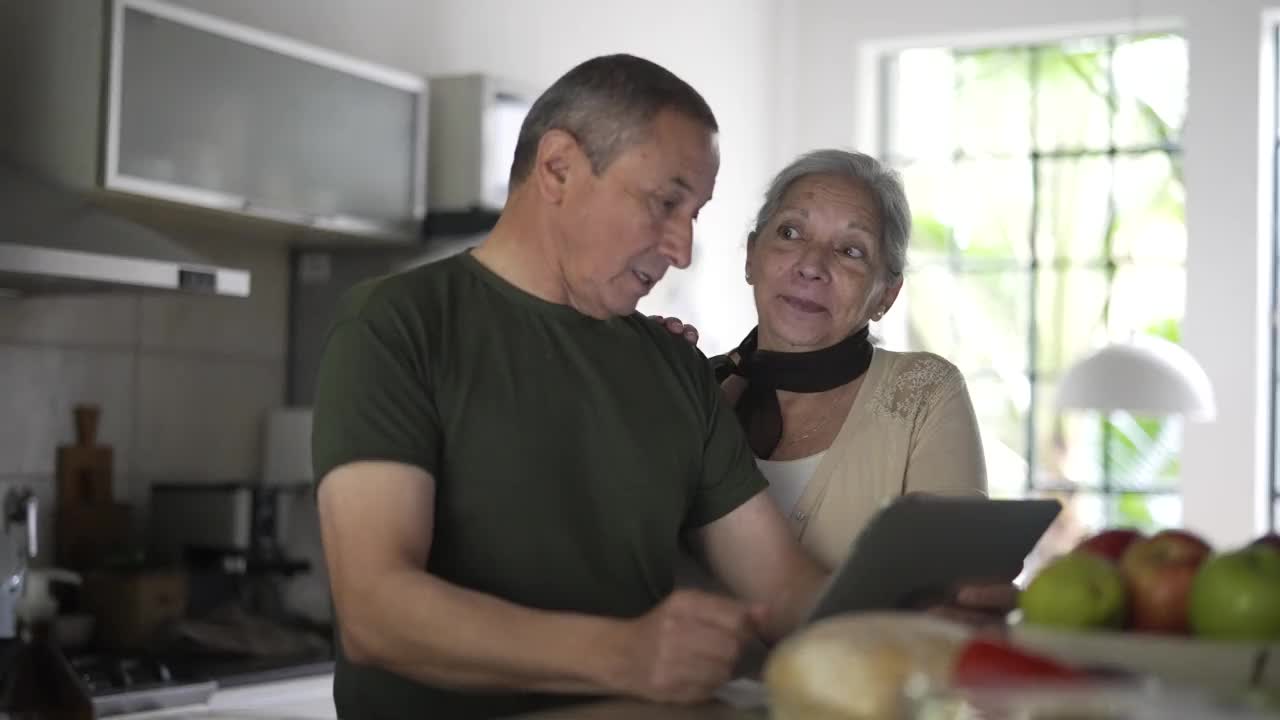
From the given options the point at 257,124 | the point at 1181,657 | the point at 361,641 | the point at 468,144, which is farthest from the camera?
the point at 468,144

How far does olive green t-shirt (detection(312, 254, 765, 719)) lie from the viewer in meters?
1.66

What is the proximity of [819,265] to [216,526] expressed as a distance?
2.00 metres

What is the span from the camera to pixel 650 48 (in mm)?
5973

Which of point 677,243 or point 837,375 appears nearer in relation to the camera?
point 677,243

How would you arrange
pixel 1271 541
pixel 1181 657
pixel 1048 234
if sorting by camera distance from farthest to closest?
pixel 1048 234 → pixel 1271 541 → pixel 1181 657

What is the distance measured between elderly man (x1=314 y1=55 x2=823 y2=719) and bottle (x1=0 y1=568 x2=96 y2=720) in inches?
12.0

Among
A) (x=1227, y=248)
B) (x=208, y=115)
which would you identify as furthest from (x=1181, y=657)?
(x=1227, y=248)

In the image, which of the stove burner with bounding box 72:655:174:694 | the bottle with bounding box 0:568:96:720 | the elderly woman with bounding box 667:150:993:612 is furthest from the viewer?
the stove burner with bounding box 72:655:174:694

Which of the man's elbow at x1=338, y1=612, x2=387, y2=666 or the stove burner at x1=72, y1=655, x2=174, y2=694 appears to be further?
the stove burner at x1=72, y1=655, x2=174, y2=694

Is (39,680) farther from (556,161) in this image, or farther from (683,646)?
(556,161)

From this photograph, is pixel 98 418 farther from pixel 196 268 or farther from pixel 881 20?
pixel 881 20

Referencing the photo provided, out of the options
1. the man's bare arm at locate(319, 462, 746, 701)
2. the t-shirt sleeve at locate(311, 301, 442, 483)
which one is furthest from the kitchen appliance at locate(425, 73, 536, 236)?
the man's bare arm at locate(319, 462, 746, 701)

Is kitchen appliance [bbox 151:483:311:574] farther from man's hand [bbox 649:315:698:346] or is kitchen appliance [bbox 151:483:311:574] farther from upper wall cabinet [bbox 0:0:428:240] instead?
man's hand [bbox 649:315:698:346]

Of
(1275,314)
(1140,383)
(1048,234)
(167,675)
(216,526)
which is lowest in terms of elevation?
(167,675)
